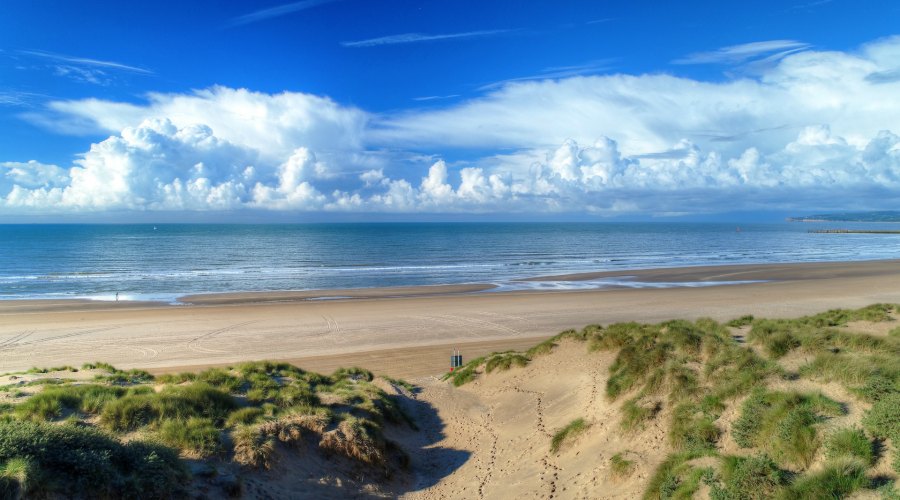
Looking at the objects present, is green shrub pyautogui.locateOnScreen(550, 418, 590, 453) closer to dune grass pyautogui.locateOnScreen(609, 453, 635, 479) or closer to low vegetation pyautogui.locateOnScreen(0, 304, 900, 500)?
low vegetation pyautogui.locateOnScreen(0, 304, 900, 500)

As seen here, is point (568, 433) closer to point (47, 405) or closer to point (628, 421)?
point (628, 421)

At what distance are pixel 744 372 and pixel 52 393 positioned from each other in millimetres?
14127

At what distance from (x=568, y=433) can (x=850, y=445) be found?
550 cm

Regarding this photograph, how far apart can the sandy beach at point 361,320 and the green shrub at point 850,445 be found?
49.5ft

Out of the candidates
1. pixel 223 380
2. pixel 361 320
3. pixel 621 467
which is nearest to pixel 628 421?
pixel 621 467

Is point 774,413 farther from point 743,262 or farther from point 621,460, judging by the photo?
point 743,262

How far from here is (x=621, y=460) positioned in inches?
368

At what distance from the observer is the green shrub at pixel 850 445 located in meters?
6.93

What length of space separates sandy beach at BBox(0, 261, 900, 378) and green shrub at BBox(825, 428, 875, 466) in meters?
15.1

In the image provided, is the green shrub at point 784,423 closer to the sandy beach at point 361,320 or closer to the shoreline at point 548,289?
the sandy beach at point 361,320

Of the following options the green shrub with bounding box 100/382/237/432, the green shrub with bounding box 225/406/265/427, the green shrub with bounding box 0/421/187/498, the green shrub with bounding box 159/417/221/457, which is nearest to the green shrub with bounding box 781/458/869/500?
the green shrub with bounding box 0/421/187/498

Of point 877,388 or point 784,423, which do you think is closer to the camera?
point 784,423

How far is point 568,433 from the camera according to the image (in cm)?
1159

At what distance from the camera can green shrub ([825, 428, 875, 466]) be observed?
693cm
